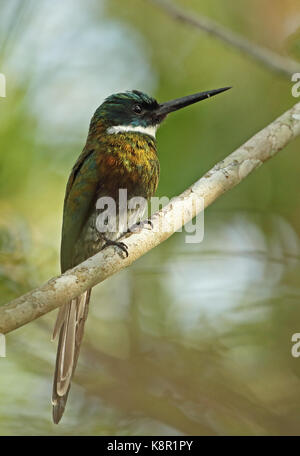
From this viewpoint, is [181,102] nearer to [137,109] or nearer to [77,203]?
[137,109]

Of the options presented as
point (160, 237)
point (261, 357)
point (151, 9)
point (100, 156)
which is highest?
point (151, 9)

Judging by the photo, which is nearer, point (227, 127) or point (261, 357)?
point (261, 357)

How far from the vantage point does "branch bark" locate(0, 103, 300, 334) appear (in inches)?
88.7

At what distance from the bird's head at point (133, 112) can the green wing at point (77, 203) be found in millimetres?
353

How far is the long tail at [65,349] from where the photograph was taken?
296 centimetres

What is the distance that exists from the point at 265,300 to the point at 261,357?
0.29 m

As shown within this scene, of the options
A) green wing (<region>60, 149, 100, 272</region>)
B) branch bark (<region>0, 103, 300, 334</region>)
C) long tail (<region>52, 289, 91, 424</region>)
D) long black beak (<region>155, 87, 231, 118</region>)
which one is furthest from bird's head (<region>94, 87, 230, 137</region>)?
long tail (<region>52, 289, 91, 424</region>)

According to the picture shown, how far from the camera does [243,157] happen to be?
292cm

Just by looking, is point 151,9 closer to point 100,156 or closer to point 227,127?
point 227,127

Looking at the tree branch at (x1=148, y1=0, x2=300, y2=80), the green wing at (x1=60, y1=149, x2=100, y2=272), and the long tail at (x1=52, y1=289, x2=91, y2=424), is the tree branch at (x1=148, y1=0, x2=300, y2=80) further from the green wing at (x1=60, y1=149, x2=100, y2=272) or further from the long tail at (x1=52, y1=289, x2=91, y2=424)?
the long tail at (x1=52, y1=289, x2=91, y2=424)

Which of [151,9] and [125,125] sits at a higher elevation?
[151,9]

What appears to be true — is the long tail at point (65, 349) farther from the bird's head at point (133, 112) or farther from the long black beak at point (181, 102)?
the long black beak at point (181, 102)

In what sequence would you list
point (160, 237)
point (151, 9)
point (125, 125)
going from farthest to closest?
point (151, 9) → point (125, 125) → point (160, 237)
